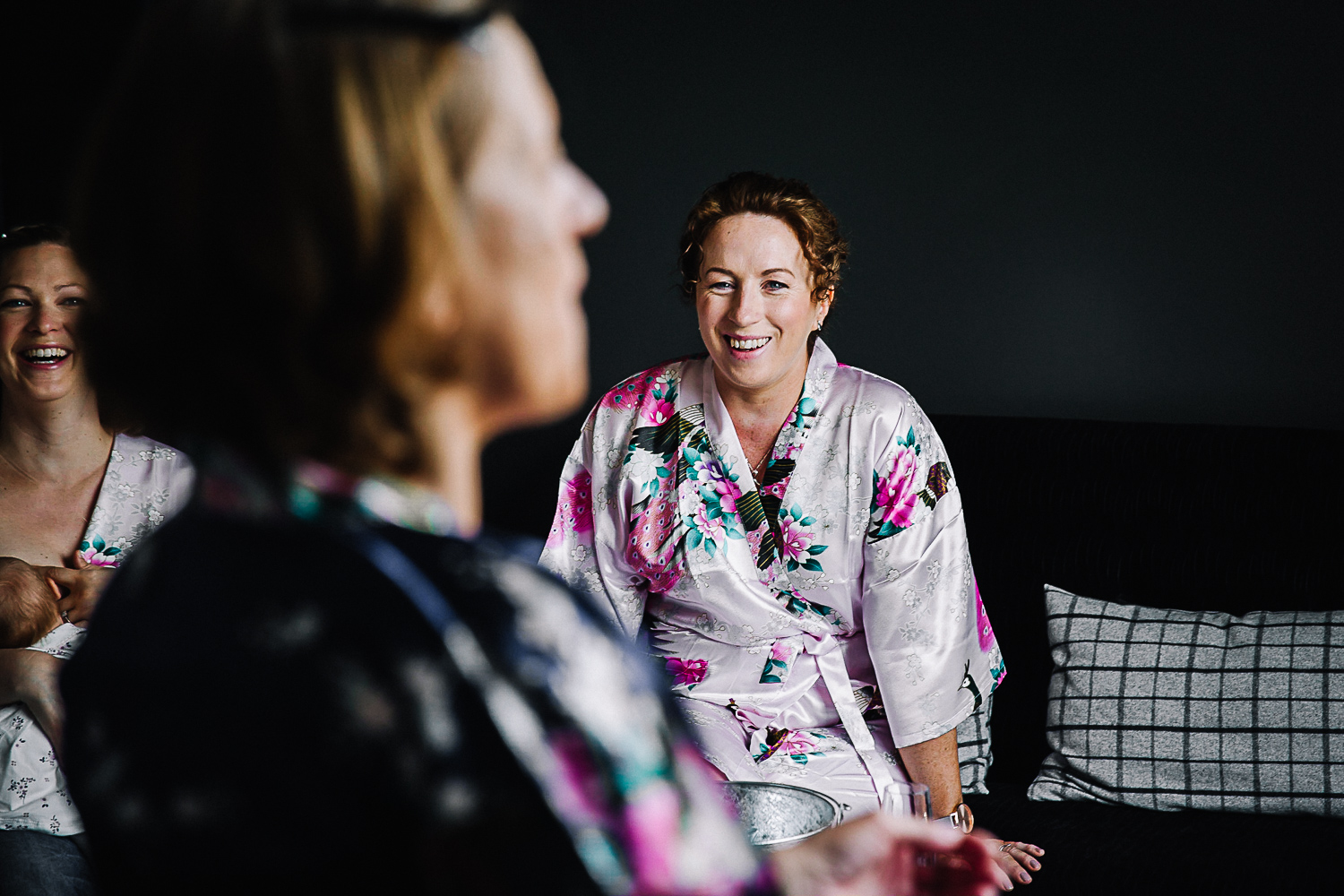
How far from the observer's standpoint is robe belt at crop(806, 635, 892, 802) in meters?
1.86

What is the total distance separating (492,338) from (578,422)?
256 centimetres

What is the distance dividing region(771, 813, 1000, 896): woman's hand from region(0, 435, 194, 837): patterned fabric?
1.17 meters

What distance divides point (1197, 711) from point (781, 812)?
1.32 m

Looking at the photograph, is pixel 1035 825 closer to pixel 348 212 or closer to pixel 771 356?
pixel 771 356

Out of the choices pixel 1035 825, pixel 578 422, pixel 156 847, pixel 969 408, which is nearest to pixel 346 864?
pixel 156 847

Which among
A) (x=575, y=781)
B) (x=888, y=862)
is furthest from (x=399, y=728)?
(x=888, y=862)

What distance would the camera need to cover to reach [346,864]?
15.6 inches

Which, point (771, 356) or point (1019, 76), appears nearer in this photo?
point (771, 356)

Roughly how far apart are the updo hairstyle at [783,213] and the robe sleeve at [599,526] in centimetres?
34

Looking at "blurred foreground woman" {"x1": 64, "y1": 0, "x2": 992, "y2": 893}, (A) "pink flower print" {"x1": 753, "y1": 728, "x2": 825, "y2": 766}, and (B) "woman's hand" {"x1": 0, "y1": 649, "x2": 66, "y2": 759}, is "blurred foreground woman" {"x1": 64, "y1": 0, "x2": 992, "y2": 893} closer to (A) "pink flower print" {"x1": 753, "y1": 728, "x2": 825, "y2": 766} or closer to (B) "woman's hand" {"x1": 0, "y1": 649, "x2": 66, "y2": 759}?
(B) "woman's hand" {"x1": 0, "y1": 649, "x2": 66, "y2": 759}

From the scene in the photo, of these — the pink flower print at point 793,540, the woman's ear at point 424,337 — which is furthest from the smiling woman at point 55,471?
the woman's ear at point 424,337

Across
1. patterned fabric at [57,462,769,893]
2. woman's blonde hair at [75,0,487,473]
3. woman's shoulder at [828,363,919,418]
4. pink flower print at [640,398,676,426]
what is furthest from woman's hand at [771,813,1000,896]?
pink flower print at [640,398,676,426]

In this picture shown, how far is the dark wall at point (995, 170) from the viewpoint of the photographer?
7.93ft

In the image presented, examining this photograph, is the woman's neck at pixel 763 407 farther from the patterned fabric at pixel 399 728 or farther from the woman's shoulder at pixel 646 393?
the patterned fabric at pixel 399 728
